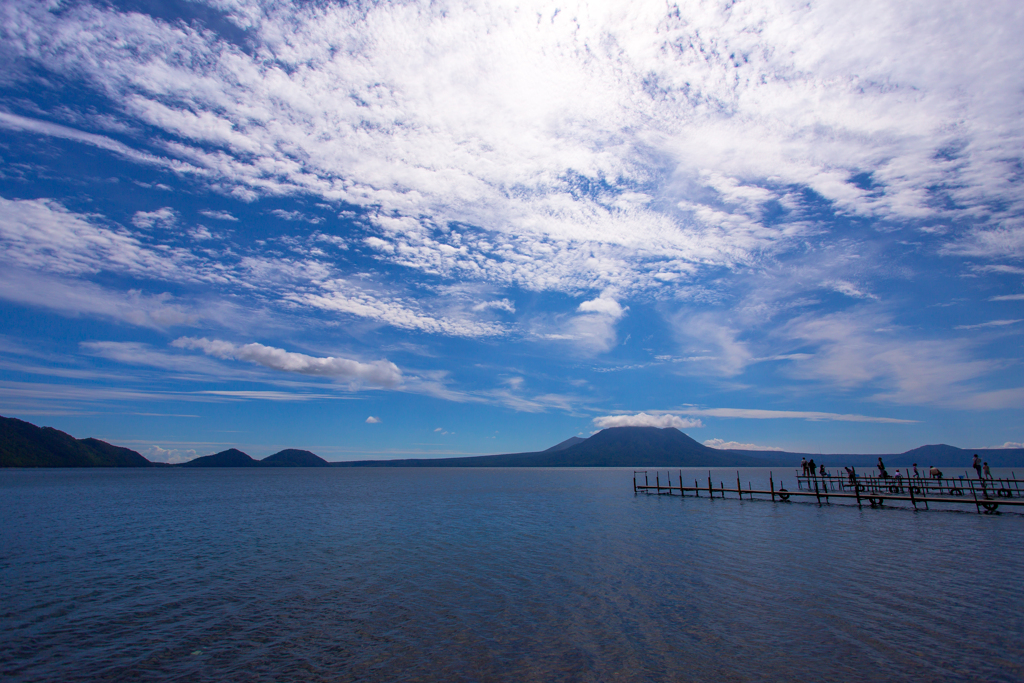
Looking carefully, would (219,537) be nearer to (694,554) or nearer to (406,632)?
(406,632)

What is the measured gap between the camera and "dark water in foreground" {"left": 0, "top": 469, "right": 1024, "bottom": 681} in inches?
520

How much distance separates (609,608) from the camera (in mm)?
17984

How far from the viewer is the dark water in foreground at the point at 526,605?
13.2m

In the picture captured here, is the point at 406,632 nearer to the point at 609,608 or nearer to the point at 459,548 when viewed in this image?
the point at 609,608

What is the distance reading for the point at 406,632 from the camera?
1581 centimetres

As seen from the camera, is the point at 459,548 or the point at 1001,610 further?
the point at 459,548

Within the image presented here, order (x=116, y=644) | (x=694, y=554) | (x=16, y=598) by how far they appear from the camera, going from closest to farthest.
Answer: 1. (x=116, y=644)
2. (x=16, y=598)
3. (x=694, y=554)

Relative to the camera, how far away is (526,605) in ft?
60.5

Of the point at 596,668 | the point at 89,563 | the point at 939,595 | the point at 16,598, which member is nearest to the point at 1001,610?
the point at 939,595

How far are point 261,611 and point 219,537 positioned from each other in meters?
23.4

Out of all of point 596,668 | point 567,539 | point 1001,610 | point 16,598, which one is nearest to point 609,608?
point 596,668

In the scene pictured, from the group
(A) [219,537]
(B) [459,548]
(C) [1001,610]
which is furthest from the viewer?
(A) [219,537]

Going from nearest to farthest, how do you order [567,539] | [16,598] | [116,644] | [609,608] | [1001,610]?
[116,644], [1001,610], [609,608], [16,598], [567,539]

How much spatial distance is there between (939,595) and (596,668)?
50.8 feet
